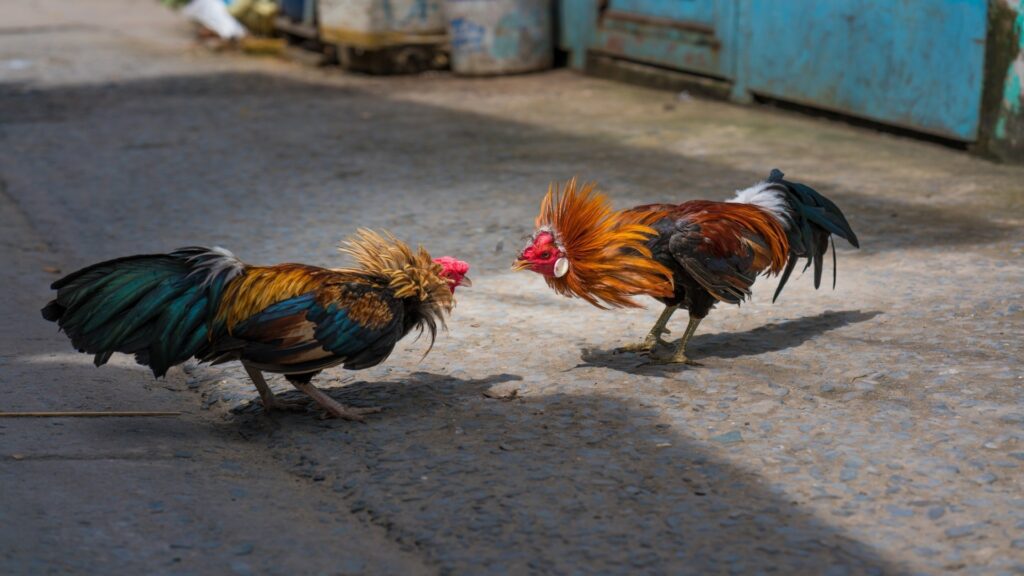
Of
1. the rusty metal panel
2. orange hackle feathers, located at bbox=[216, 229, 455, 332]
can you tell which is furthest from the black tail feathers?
the rusty metal panel

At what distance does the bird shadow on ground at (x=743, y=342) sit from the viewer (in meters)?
4.77

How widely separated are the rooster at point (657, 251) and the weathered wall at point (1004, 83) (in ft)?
13.0

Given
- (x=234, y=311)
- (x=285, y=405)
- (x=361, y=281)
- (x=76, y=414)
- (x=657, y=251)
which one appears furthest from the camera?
(x=657, y=251)

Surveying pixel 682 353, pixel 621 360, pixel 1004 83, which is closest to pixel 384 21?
pixel 1004 83

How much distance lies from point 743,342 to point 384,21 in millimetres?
8154

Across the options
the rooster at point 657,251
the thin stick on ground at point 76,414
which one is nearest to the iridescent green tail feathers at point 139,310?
the thin stick on ground at point 76,414

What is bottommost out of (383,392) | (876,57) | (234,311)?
(383,392)

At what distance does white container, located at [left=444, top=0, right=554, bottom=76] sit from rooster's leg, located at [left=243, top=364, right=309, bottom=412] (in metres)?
8.28

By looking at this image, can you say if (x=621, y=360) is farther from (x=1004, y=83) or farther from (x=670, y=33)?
(x=670, y=33)

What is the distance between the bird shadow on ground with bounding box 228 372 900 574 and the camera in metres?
3.24

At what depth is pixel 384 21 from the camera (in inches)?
485

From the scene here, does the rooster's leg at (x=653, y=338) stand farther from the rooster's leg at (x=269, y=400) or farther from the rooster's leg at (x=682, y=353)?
the rooster's leg at (x=269, y=400)

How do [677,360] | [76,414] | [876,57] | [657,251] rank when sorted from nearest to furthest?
[76,414] < [657,251] < [677,360] < [876,57]

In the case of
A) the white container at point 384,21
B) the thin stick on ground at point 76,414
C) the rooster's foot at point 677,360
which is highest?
the white container at point 384,21
